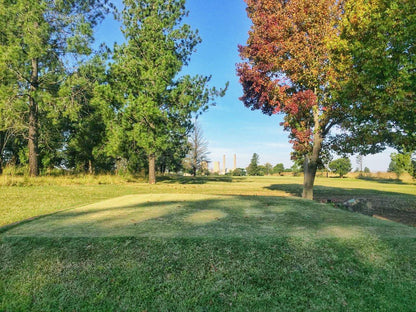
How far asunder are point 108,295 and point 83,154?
20299mm

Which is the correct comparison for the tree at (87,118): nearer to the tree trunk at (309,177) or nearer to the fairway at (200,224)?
the fairway at (200,224)

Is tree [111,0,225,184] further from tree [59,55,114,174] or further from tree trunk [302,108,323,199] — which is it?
tree trunk [302,108,323,199]

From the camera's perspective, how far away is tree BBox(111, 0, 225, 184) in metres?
17.3

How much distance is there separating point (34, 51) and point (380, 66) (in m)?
17.3

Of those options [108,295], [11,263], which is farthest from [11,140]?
[108,295]

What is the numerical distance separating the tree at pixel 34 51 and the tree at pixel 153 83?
2.63 metres

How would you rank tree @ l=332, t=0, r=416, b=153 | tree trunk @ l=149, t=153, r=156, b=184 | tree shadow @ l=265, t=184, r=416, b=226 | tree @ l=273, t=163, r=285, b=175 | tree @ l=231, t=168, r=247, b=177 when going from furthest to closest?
tree @ l=273, t=163, r=285, b=175 → tree @ l=231, t=168, r=247, b=177 → tree trunk @ l=149, t=153, r=156, b=184 → tree shadow @ l=265, t=184, r=416, b=226 → tree @ l=332, t=0, r=416, b=153

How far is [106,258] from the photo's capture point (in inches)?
126

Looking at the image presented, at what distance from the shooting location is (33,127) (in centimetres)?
1591

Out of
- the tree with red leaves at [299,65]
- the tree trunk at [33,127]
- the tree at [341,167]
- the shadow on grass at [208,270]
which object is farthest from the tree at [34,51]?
the tree at [341,167]

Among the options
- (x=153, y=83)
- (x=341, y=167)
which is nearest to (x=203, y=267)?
(x=153, y=83)

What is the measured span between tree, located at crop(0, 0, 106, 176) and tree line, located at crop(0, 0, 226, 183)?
2.1 inches

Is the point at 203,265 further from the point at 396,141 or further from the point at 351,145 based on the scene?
the point at 351,145

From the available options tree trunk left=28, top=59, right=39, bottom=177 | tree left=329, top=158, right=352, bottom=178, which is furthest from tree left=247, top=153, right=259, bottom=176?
tree trunk left=28, top=59, right=39, bottom=177
